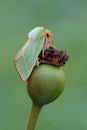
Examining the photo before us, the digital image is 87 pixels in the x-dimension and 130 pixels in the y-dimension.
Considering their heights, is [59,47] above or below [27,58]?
below

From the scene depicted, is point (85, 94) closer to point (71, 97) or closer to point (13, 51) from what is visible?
point (71, 97)

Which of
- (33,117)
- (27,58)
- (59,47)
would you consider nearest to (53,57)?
(27,58)

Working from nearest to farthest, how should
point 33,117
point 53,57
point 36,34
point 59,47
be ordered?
point 33,117 < point 53,57 < point 36,34 < point 59,47

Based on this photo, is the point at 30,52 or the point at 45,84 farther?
the point at 30,52

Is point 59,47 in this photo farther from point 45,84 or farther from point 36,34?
point 45,84

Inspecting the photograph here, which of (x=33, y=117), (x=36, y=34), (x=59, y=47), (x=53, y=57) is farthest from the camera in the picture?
(x=59, y=47)

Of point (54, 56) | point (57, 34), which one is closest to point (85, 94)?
point (57, 34)

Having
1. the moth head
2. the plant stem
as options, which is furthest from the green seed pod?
the moth head

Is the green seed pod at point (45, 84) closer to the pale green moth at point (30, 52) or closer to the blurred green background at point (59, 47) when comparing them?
the pale green moth at point (30, 52)
